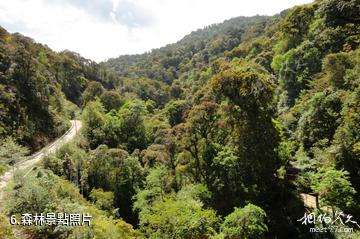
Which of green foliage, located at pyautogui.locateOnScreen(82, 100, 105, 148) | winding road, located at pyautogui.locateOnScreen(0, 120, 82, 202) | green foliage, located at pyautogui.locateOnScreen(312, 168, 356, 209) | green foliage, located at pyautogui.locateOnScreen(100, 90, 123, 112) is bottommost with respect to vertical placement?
green foliage, located at pyautogui.locateOnScreen(312, 168, 356, 209)

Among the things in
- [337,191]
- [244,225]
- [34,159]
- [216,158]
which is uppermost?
[34,159]

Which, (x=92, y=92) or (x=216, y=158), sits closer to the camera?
(x=216, y=158)

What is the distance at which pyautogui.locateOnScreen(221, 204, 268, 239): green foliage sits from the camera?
→ 1714cm

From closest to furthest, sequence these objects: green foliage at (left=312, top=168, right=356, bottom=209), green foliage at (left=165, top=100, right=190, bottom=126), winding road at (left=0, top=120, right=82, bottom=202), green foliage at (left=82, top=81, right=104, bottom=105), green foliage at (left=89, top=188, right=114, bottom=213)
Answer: green foliage at (left=312, top=168, right=356, bottom=209) → winding road at (left=0, top=120, right=82, bottom=202) → green foliage at (left=89, top=188, right=114, bottom=213) → green foliage at (left=165, top=100, right=190, bottom=126) → green foliage at (left=82, top=81, right=104, bottom=105)

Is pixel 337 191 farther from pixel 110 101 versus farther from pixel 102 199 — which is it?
pixel 110 101

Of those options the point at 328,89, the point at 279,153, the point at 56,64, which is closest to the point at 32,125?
the point at 279,153

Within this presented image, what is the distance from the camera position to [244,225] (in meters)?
17.4

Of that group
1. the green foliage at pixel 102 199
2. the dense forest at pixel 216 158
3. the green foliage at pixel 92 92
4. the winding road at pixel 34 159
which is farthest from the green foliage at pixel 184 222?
Result: the green foliage at pixel 92 92

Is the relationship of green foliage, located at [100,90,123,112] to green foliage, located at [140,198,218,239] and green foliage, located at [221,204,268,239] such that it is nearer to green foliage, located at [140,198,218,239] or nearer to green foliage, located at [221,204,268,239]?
green foliage, located at [140,198,218,239]

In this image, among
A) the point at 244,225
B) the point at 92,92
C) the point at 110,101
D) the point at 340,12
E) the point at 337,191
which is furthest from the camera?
the point at 92,92

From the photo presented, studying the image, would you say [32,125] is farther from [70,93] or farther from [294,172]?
[70,93]

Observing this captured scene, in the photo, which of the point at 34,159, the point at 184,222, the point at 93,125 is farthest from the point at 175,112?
the point at 184,222

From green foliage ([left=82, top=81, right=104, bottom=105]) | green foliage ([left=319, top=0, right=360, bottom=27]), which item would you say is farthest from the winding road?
green foliage ([left=319, top=0, right=360, bottom=27])

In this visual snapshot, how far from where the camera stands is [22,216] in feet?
55.7
